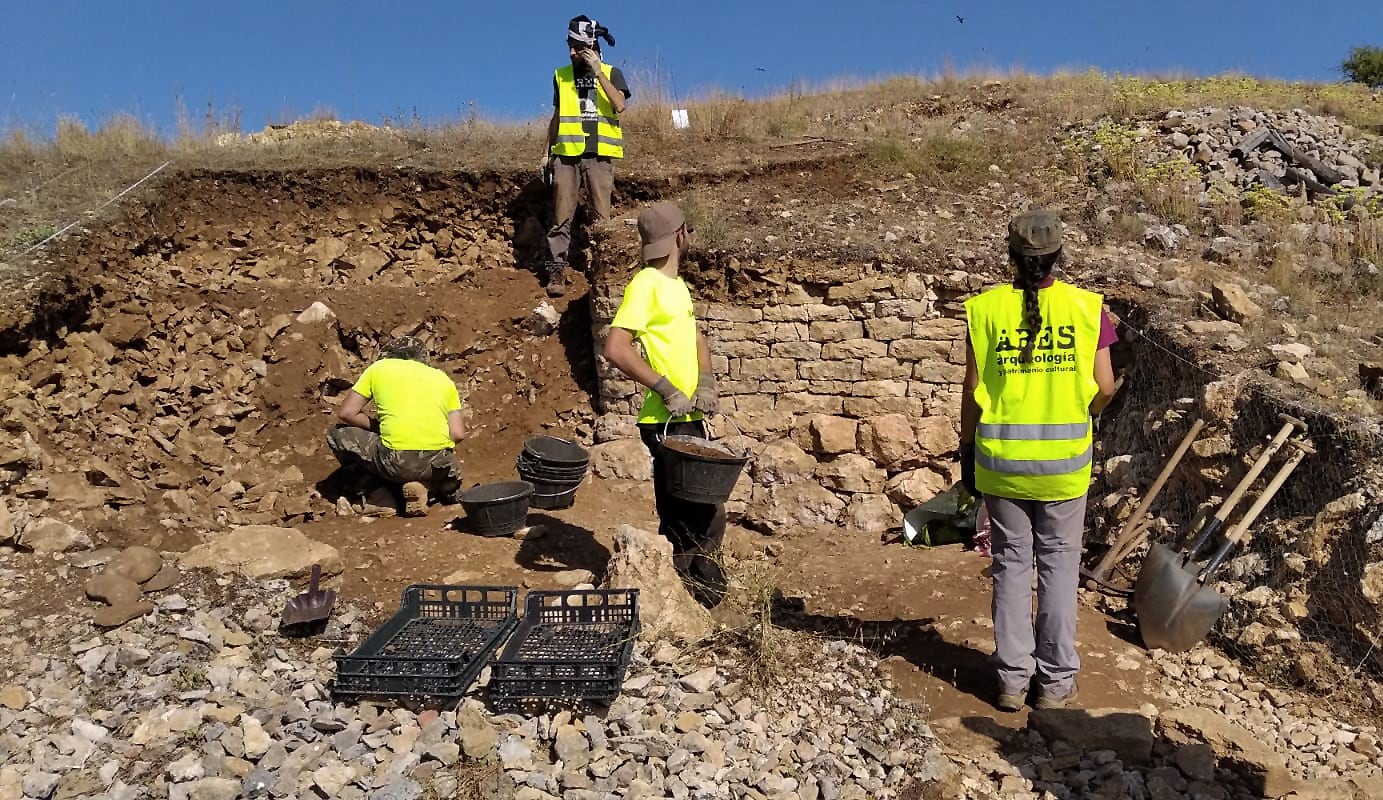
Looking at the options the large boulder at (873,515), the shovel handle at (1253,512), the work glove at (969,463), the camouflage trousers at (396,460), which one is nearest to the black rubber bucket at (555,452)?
the camouflage trousers at (396,460)

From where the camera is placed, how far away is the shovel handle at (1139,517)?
4.78 m

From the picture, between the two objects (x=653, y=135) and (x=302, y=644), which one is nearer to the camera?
(x=302, y=644)

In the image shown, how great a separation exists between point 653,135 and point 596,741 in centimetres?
911

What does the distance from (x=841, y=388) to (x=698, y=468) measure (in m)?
3.45

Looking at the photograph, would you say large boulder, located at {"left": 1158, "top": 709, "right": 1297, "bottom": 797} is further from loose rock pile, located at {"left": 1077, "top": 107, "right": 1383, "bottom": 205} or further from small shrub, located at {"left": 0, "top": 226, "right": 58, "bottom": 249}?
small shrub, located at {"left": 0, "top": 226, "right": 58, "bottom": 249}

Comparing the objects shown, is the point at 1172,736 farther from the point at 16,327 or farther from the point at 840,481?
the point at 16,327

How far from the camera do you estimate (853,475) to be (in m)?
6.94

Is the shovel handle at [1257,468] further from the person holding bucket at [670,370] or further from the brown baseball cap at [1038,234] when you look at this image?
the person holding bucket at [670,370]

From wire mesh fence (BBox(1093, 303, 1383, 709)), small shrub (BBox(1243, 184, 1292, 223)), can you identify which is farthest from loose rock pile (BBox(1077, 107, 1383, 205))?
wire mesh fence (BBox(1093, 303, 1383, 709))

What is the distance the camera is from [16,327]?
6137mm

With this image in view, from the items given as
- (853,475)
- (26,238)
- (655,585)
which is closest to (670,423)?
(655,585)

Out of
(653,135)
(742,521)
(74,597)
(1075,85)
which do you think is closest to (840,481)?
(742,521)

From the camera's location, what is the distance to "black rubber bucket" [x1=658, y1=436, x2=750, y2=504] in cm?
389

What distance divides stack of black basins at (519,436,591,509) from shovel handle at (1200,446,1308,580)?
3.97 meters
